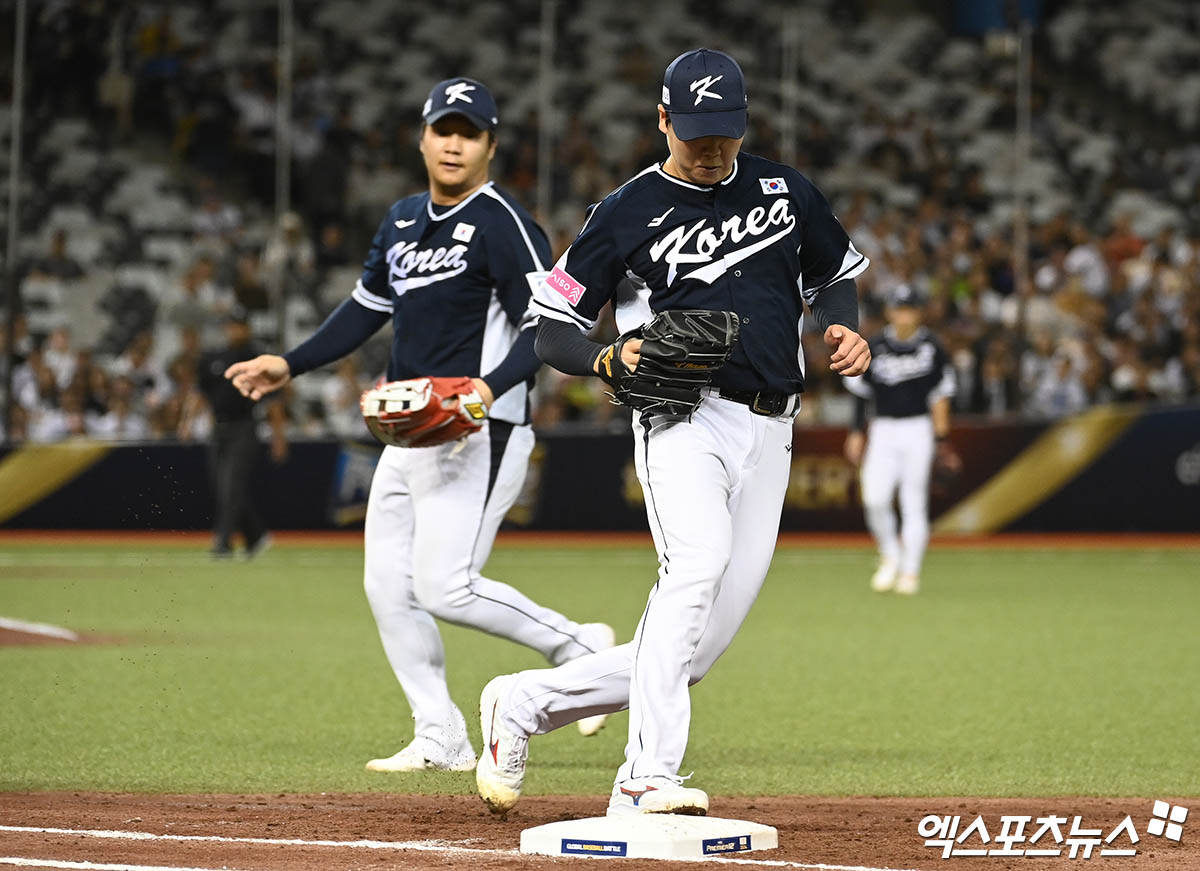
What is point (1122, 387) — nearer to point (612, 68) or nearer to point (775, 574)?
point (775, 574)

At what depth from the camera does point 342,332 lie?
703 cm

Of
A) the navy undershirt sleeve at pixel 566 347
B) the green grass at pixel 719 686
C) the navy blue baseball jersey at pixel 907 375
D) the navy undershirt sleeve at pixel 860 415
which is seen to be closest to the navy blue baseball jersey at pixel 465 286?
the navy undershirt sleeve at pixel 566 347

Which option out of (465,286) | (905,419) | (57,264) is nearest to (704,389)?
(465,286)

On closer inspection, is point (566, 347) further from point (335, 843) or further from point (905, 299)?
point (905, 299)

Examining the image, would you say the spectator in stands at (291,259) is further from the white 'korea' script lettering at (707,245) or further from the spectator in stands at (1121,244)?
the white 'korea' script lettering at (707,245)

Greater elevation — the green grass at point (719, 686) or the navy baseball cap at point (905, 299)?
the navy baseball cap at point (905, 299)

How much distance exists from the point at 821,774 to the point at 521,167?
17.7 metres

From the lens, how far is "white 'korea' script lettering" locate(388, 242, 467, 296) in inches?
262

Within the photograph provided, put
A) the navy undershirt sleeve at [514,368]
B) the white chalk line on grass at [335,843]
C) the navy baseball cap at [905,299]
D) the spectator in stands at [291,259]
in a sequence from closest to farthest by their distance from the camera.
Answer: the white chalk line on grass at [335,843], the navy undershirt sleeve at [514,368], the navy baseball cap at [905,299], the spectator in stands at [291,259]

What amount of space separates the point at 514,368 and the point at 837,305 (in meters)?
1.43

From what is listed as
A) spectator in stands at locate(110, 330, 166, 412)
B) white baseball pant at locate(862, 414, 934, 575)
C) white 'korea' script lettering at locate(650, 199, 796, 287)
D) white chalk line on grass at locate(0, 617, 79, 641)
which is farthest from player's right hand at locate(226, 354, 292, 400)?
spectator in stands at locate(110, 330, 166, 412)

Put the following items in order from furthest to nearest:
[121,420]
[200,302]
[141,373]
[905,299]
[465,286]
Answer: [200,302], [141,373], [121,420], [905,299], [465,286]

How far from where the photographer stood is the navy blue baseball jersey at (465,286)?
6.66 m

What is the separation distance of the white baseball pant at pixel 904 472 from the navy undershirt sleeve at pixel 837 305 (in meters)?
9.20
